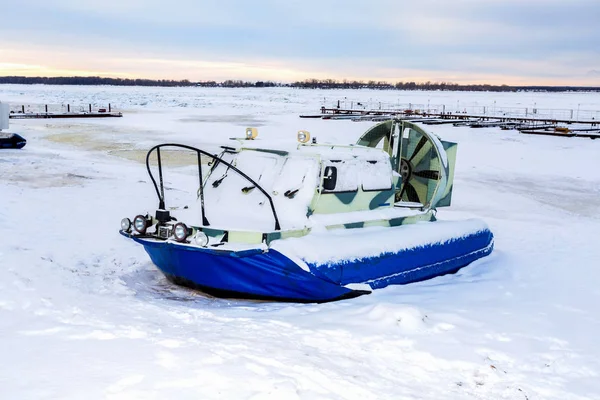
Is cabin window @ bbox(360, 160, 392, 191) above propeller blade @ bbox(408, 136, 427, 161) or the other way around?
the other way around

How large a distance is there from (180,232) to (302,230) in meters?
1.32

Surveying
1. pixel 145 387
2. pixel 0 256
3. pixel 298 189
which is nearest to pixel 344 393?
pixel 145 387

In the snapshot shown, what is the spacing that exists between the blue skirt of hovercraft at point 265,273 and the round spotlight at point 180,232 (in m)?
0.08

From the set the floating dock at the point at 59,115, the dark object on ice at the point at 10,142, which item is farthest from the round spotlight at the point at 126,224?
the floating dock at the point at 59,115

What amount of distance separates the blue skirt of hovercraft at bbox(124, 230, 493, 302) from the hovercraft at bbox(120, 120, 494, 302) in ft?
0.04

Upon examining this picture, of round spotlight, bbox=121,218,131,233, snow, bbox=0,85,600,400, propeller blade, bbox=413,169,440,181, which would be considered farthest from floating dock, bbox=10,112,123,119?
round spotlight, bbox=121,218,131,233

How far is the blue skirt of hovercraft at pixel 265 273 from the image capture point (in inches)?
250

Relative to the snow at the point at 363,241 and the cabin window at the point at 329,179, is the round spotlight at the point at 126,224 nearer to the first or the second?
the snow at the point at 363,241

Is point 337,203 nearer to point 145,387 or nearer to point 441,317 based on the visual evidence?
point 441,317

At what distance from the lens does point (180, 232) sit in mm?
6488

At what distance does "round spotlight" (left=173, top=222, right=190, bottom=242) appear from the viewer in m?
6.48

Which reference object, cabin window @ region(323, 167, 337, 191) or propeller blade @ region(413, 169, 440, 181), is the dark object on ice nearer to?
propeller blade @ region(413, 169, 440, 181)

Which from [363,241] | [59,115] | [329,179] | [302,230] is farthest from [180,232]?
[59,115]

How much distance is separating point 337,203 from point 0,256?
159 inches
